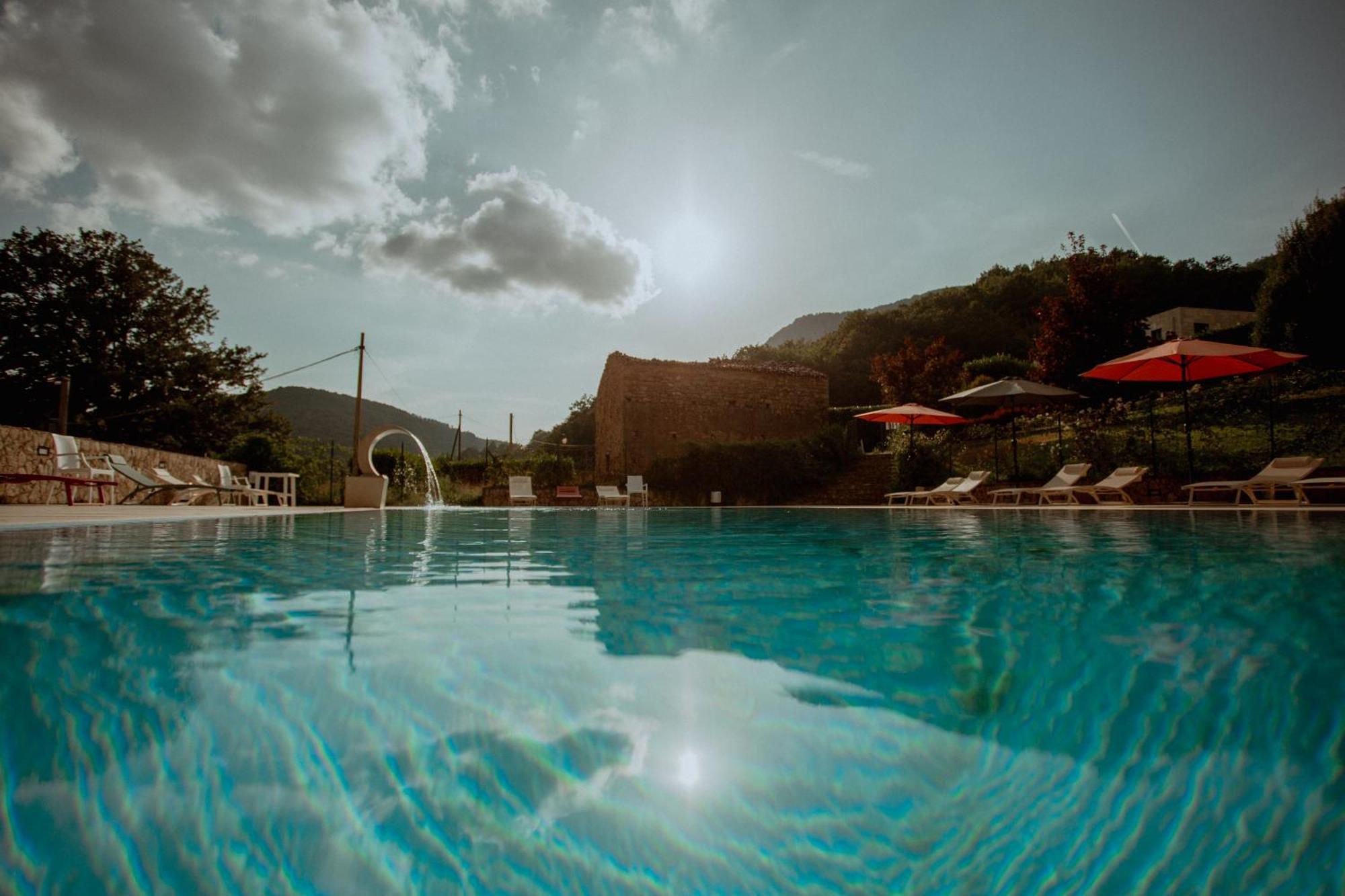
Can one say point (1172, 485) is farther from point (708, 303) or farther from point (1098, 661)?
point (1098, 661)

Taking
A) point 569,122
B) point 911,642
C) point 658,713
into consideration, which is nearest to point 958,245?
point 569,122

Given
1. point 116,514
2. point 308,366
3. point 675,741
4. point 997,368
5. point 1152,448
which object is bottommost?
point 675,741

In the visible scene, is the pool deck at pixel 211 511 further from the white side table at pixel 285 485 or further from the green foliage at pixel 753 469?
the green foliage at pixel 753 469

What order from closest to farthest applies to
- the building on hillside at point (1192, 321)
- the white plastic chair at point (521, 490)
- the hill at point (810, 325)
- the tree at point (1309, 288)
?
the tree at point (1309, 288) < the white plastic chair at point (521, 490) < the building on hillside at point (1192, 321) < the hill at point (810, 325)

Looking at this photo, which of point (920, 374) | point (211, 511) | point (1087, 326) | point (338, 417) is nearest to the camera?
point (211, 511)

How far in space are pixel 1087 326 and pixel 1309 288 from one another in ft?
19.8

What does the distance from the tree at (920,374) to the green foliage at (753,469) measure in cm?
536

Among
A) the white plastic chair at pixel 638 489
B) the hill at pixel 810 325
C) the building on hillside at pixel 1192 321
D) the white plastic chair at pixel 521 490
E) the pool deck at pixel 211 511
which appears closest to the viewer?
the pool deck at pixel 211 511

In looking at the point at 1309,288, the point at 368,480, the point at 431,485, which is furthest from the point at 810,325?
the point at 368,480

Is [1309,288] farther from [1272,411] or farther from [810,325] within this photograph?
[810,325]

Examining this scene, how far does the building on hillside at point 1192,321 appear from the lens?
1148 inches

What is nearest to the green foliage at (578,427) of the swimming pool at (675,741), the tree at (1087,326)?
the tree at (1087,326)

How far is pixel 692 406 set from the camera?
22.7 meters

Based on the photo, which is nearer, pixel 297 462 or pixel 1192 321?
pixel 297 462
